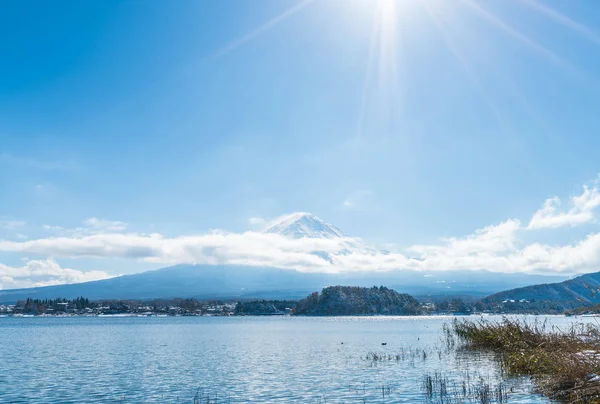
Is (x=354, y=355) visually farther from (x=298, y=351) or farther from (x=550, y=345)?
(x=550, y=345)

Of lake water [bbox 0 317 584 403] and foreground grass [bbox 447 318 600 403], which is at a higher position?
foreground grass [bbox 447 318 600 403]

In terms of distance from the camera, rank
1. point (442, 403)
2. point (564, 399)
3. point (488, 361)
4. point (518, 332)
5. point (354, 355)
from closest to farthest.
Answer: point (564, 399), point (442, 403), point (518, 332), point (488, 361), point (354, 355)

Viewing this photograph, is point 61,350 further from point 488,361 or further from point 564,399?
point 564,399

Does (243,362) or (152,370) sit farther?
(243,362)

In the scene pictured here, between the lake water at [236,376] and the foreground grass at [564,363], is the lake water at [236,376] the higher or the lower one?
the lower one

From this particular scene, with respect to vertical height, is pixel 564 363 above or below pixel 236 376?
above

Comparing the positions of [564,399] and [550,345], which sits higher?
[550,345]

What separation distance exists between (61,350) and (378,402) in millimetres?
46631

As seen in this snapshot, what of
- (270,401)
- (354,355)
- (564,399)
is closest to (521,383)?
(564,399)

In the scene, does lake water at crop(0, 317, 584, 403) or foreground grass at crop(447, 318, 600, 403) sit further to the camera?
lake water at crop(0, 317, 584, 403)

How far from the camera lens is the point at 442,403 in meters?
24.3

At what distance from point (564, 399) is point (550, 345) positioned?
6135 mm

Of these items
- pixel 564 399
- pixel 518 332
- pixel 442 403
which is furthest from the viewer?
pixel 518 332

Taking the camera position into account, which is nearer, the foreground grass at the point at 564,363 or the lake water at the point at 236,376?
the foreground grass at the point at 564,363
